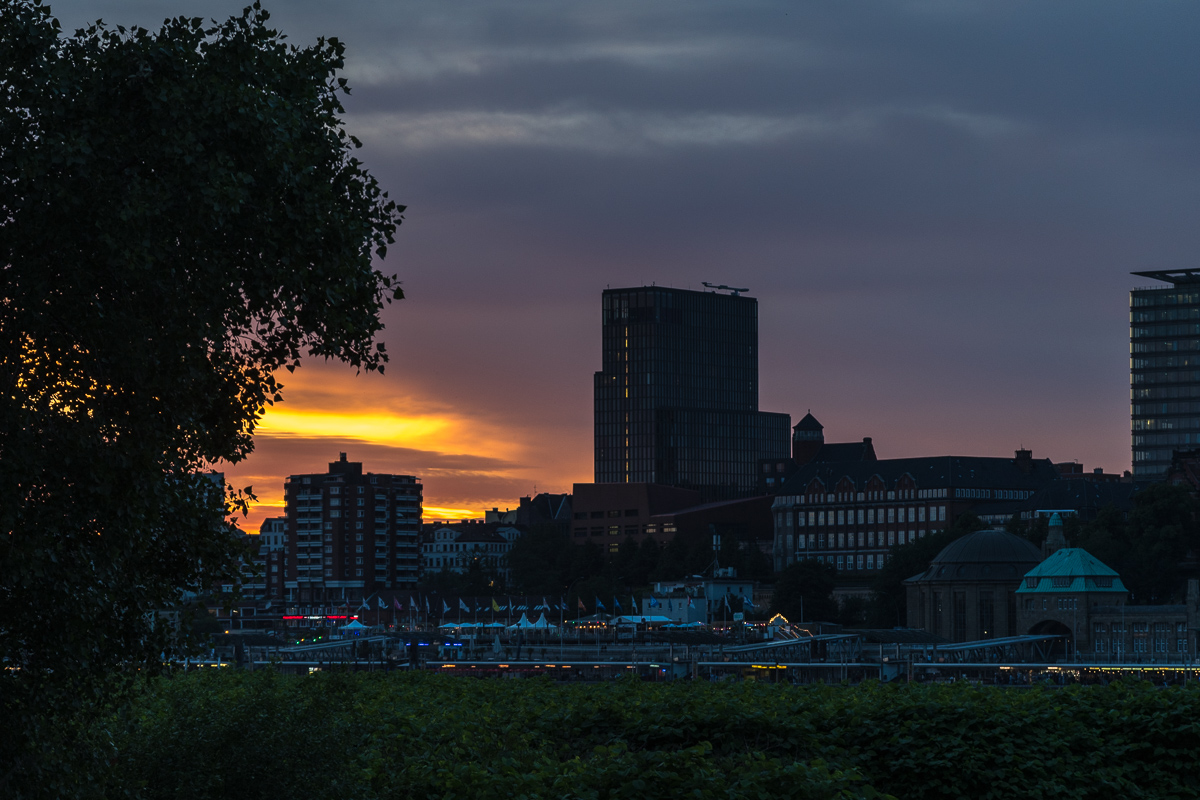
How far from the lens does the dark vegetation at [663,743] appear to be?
27141 millimetres

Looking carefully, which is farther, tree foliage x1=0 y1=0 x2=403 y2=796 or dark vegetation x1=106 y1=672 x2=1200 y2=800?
dark vegetation x1=106 y1=672 x2=1200 y2=800

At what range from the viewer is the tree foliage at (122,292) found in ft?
74.2

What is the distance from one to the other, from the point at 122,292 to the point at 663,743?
19.3 meters

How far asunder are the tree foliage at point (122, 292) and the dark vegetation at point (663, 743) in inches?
106

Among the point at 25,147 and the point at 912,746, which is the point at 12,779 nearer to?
the point at 25,147

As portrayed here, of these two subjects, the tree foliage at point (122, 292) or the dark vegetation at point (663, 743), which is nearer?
the tree foliage at point (122, 292)

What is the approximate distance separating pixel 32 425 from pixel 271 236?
4.25m

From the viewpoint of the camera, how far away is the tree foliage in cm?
2262

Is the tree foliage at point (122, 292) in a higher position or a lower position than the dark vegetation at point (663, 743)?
higher

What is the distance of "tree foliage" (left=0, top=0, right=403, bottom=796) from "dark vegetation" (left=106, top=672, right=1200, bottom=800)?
2.70 m

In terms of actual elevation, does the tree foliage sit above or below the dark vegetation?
above

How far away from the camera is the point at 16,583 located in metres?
22.9

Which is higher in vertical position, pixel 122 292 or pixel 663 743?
pixel 122 292

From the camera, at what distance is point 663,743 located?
3825 cm
